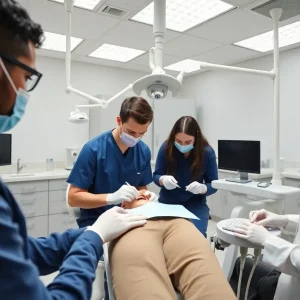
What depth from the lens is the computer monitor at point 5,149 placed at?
3.07 m

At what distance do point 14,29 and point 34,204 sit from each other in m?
2.81

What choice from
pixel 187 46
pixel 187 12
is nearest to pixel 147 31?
pixel 187 12

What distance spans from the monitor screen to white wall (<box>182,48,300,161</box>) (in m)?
1.08

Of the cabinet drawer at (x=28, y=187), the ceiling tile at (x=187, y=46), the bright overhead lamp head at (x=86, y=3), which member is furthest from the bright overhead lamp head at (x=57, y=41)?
the cabinet drawer at (x=28, y=187)

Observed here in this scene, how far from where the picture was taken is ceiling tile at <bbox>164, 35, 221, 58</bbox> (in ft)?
10.5

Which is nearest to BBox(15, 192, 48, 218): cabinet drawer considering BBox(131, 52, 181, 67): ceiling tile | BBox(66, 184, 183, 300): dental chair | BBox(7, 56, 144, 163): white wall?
BBox(7, 56, 144, 163): white wall

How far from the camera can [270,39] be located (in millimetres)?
3219

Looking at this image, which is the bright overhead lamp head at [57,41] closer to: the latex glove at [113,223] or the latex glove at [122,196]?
the latex glove at [122,196]

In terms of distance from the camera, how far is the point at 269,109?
149 inches

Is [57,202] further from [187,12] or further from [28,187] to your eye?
[187,12]

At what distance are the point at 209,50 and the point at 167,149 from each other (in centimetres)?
203

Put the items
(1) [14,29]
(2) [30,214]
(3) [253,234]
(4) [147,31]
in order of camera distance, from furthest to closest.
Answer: (2) [30,214] → (4) [147,31] → (3) [253,234] → (1) [14,29]

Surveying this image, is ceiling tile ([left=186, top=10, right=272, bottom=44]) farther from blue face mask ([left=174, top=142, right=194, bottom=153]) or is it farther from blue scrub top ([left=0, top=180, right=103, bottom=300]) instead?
blue scrub top ([left=0, top=180, right=103, bottom=300])

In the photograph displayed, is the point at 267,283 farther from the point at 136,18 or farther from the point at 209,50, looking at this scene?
the point at 209,50
